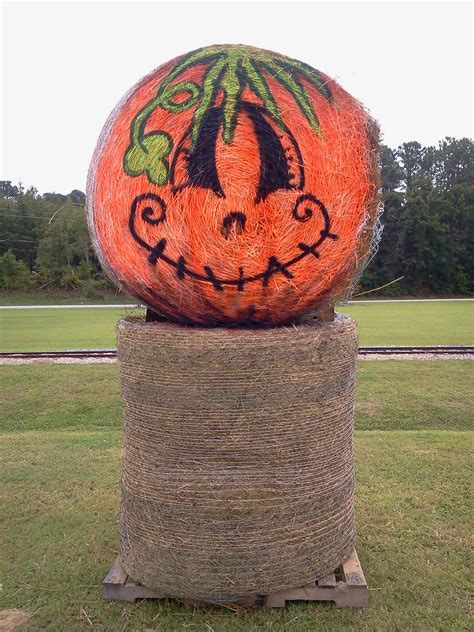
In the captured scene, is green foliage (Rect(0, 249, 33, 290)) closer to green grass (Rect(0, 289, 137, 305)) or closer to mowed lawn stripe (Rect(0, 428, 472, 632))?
green grass (Rect(0, 289, 137, 305))

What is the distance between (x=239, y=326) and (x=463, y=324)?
18.9 m

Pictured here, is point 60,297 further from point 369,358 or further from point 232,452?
point 232,452

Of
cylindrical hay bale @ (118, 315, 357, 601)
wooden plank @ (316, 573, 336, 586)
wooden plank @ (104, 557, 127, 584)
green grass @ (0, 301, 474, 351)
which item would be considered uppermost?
cylindrical hay bale @ (118, 315, 357, 601)

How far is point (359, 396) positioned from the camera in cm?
926

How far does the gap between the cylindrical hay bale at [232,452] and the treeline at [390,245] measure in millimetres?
40559

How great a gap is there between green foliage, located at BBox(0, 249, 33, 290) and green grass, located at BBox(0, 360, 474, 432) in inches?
1441

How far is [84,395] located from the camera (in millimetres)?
9562

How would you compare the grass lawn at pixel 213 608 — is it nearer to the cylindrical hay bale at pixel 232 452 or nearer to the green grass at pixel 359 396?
the green grass at pixel 359 396

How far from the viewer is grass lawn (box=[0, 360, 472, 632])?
3.58 m

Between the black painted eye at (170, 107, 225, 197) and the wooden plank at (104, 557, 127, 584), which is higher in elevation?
the black painted eye at (170, 107, 225, 197)

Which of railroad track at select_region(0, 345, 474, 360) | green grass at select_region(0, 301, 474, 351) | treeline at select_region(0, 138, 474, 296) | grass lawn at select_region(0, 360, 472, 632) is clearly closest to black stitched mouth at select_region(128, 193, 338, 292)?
grass lawn at select_region(0, 360, 472, 632)

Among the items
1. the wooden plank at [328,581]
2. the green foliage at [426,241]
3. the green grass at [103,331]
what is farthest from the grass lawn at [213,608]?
the green foliage at [426,241]

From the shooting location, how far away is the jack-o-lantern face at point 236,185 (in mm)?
3184

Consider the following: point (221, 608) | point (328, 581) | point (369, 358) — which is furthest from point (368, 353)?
point (221, 608)
